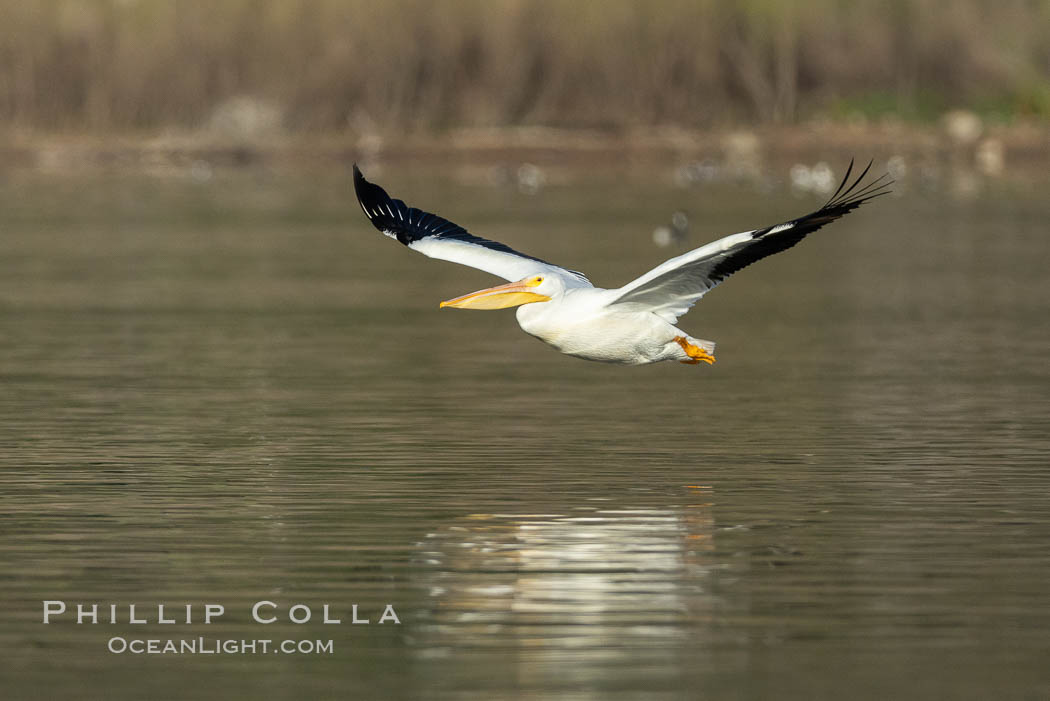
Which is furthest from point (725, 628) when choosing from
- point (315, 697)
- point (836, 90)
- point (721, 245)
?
point (836, 90)

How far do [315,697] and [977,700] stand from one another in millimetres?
2192

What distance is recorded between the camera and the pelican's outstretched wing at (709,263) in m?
10.3

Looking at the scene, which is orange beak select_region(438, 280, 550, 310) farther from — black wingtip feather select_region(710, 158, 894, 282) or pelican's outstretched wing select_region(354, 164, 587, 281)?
black wingtip feather select_region(710, 158, 894, 282)

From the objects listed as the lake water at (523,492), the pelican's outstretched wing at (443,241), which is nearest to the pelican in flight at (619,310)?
the pelican's outstretched wing at (443,241)

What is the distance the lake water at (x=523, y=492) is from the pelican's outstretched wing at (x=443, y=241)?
1062mm

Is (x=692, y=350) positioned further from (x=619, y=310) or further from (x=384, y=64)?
(x=384, y=64)

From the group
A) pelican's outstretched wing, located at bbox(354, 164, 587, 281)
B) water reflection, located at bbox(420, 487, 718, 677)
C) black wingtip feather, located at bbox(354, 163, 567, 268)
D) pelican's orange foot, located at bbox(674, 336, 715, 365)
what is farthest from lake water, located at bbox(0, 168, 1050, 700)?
black wingtip feather, located at bbox(354, 163, 567, 268)

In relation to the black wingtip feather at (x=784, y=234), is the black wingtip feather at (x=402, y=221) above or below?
above

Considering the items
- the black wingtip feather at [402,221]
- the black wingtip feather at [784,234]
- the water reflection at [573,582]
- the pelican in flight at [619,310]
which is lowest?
the water reflection at [573,582]

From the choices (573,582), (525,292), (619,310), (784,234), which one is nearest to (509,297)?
(525,292)

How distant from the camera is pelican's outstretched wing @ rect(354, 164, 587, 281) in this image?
12148 mm

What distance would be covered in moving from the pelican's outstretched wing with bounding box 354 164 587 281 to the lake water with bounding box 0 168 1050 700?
3.48 feet

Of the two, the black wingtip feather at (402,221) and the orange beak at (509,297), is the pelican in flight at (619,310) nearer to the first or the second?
the orange beak at (509,297)

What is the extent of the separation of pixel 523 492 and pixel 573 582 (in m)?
2.18
